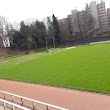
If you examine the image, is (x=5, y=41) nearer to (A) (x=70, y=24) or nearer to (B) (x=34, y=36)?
(B) (x=34, y=36)

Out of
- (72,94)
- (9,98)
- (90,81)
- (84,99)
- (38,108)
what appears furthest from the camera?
Answer: (90,81)

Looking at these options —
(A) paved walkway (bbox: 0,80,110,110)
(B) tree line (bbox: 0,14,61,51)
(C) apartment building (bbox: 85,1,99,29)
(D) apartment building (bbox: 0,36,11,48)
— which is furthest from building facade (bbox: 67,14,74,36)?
(A) paved walkway (bbox: 0,80,110,110)

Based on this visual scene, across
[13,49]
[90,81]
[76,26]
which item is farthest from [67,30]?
[90,81]

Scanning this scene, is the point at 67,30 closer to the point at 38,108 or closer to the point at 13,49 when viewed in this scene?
the point at 13,49

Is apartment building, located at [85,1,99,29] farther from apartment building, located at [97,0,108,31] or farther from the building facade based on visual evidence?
the building facade

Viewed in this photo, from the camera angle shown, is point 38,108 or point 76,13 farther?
point 76,13

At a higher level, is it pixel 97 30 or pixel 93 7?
pixel 93 7

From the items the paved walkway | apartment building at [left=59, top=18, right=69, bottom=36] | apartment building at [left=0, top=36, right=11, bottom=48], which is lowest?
the paved walkway

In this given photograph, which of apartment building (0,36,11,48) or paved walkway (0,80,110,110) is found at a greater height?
apartment building (0,36,11,48)

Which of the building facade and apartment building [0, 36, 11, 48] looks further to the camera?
the building facade

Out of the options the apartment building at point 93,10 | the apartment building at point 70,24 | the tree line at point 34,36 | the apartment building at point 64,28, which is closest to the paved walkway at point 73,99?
the tree line at point 34,36

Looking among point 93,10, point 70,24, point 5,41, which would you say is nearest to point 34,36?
point 5,41

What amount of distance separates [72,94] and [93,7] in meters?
82.5

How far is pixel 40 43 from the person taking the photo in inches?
2936
